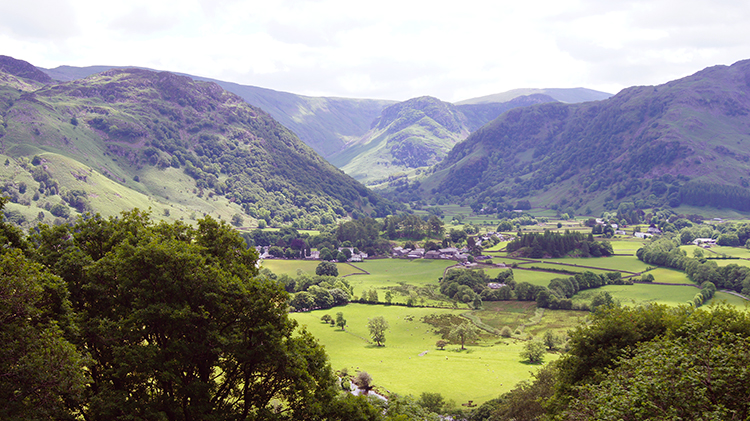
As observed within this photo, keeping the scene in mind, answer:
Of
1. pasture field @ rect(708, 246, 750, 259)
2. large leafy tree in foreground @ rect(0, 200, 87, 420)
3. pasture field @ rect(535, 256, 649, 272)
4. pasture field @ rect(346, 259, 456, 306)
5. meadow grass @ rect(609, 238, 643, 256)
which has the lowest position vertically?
pasture field @ rect(346, 259, 456, 306)

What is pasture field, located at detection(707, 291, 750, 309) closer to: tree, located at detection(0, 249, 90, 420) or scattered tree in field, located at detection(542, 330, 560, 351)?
scattered tree in field, located at detection(542, 330, 560, 351)

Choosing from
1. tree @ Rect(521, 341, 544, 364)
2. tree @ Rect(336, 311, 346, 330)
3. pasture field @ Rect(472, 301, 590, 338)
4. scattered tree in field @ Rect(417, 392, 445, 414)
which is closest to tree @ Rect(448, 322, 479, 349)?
pasture field @ Rect(472, 301, 590, 338)

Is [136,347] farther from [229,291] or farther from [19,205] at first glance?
[19,205]

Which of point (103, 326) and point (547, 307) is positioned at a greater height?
point (103, 326)

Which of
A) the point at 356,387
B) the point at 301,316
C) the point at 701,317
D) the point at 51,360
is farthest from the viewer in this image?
the point at 301,316

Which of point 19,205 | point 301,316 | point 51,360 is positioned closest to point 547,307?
point 301,316

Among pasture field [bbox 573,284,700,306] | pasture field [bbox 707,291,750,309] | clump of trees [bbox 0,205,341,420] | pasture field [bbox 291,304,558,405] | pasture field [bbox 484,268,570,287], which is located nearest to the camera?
clump of trees [bbox 0,205,341,420]

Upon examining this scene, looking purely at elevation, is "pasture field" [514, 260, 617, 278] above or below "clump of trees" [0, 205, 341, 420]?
below
